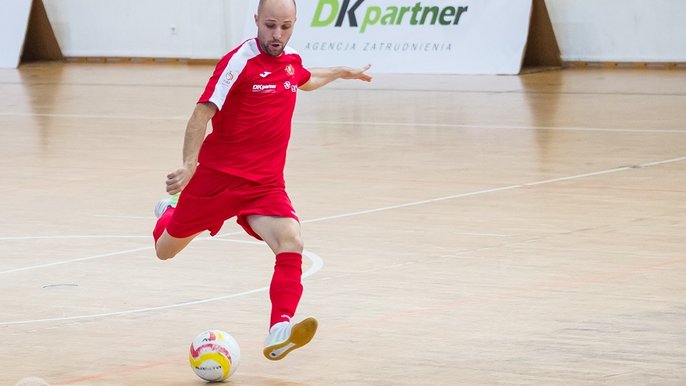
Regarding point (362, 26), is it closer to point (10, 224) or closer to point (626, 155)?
point (626, 155)

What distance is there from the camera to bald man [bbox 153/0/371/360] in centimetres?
691

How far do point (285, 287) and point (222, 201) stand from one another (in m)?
0.64

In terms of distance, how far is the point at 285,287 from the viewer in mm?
6836

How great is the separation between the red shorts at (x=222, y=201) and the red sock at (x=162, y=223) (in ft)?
1.62

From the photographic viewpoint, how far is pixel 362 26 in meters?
26.6

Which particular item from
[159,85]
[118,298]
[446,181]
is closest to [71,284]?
[118,298]

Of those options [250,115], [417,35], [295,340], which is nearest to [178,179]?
[250,115]

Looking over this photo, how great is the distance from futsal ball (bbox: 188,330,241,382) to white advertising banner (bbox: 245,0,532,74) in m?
19.0

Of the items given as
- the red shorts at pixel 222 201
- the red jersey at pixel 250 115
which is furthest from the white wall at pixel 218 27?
the red shorts at pixel 222 201

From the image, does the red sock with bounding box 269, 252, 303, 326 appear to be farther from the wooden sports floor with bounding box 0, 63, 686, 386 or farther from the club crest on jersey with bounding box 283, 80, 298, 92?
the club crest on jersey with bounding box 283, 80, 298, 92

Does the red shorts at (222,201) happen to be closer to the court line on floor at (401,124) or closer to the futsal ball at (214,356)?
the futsal ball at (214,356)

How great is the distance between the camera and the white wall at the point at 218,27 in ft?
82.5

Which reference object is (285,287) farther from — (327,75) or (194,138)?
(327,75)

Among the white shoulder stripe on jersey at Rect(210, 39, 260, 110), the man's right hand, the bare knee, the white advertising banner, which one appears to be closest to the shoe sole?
the bare knee
